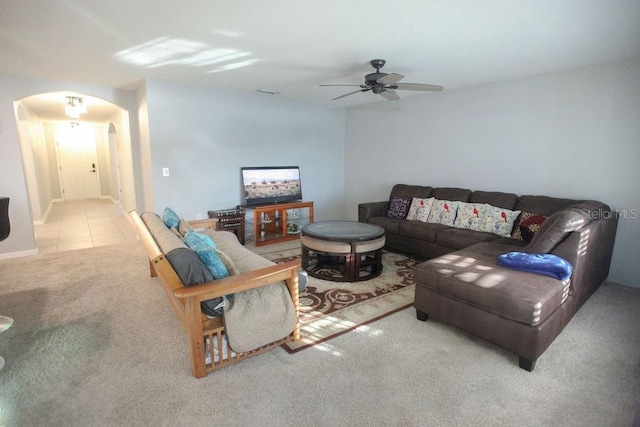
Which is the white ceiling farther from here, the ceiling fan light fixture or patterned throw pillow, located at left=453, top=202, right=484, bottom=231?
patterned throw pillow, located at left=453, top=202, right=484, bottom=231

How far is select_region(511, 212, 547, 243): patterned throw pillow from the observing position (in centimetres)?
339

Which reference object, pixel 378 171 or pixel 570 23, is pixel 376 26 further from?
pixel 378 171

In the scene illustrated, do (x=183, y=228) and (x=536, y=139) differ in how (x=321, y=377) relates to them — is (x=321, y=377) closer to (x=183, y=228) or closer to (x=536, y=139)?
(x=183, y=228)

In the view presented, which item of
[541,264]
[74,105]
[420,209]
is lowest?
[541,264]

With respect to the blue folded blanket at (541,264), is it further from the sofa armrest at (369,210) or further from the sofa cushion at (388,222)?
the sofa armrest at (369,210)

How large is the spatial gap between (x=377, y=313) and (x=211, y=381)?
1443mm

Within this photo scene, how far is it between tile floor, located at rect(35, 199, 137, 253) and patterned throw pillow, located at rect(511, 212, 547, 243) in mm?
5460

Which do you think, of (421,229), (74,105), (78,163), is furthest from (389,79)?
(78,163)

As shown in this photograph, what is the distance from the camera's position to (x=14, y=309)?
285 cm

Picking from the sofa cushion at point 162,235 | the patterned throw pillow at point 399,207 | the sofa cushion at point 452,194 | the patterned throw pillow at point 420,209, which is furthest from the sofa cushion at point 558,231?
the sofa cushion at point 162,235

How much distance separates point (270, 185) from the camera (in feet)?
17.6

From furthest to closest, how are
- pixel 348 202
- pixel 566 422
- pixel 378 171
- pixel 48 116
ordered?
1. pixel 48 116
2. pixel 348 202
3. pixel 378 171
4. pixel 566 422

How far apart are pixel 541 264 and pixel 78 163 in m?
11.9

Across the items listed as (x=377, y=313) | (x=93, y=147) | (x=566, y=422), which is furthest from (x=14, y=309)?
(x=93, y=147)
